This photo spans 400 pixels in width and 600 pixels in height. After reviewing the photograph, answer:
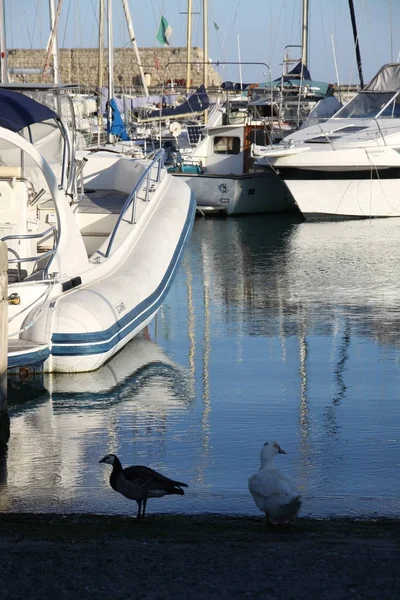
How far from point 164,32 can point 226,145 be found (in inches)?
546

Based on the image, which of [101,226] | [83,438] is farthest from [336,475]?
[101,226]

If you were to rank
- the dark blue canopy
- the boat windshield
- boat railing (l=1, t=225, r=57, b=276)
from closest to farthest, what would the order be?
boat railing (l=1, t=225, r=57, b=276) < the dark blue canopy < the boat windshield

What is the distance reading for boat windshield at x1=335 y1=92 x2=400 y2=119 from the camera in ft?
83.1

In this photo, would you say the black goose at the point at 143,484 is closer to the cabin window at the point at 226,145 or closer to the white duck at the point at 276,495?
the white duck at the point at 276,495

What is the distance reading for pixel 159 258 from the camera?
13.0m

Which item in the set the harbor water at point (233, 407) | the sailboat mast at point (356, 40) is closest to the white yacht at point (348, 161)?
the harbor water at point (233, 407)

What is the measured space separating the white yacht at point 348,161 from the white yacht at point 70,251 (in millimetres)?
8197

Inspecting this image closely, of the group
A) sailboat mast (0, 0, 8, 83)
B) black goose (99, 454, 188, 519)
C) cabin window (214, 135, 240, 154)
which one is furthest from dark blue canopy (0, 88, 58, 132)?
cabin window (214, 135, 240, 154)

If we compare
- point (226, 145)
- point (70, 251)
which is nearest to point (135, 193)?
point (70, 251)

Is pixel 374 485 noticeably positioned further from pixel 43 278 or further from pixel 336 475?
pixel 43 278

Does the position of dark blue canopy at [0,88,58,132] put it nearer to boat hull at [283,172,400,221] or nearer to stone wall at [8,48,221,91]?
boat hull at [283,172,400,221]

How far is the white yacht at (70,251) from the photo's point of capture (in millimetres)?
10320

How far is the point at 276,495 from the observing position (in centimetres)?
620

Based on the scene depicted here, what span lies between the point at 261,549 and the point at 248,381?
5.48 m
